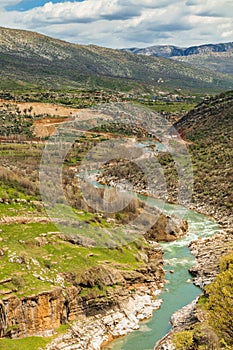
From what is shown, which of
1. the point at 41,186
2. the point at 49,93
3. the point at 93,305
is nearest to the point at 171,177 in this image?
the point at 41,186

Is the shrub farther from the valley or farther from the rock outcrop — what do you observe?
the rock outcrop

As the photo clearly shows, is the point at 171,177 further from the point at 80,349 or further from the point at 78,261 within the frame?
the point at 80,349

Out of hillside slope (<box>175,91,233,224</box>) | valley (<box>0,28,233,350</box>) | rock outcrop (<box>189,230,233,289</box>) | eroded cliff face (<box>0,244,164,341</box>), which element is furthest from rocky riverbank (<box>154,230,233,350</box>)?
hillside slope (<box>175,91,233,224</box>)

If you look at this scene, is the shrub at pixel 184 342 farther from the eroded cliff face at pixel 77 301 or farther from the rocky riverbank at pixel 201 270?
the eroded cliff face at pixel 77 301

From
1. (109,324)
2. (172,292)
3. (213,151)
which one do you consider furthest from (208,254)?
(213,151)

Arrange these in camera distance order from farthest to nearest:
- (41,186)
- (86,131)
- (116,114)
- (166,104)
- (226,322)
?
(166,104), (116,114), (86,131), (41,186), (226,322)

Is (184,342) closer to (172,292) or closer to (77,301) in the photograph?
(77,301)

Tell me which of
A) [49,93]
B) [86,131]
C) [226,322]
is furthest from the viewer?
[49,93]
